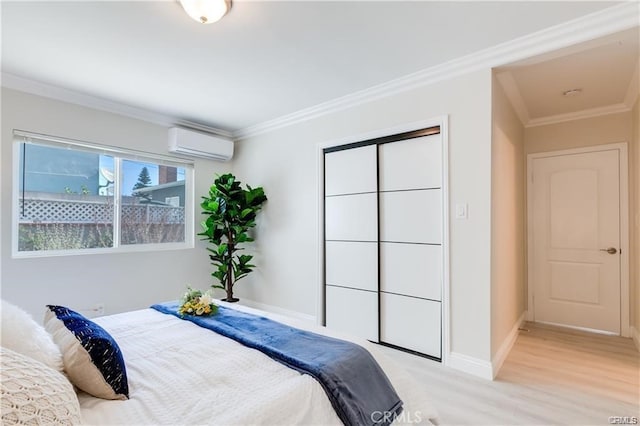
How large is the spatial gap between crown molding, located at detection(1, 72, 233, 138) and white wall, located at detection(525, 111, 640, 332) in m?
4.33

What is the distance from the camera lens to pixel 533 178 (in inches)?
154

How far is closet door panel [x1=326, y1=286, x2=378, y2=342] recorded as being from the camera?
124 inches

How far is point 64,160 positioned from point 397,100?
3.42 m

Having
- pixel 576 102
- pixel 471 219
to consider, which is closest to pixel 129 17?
pixel 471 219

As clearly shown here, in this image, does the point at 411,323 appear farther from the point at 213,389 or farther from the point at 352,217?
the point at 213,389

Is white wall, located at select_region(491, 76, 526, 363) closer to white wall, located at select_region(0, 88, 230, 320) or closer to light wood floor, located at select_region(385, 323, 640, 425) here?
light wood floor, located at select_region(385, 323, 640, 425)

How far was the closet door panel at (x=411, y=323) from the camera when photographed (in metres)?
2.73

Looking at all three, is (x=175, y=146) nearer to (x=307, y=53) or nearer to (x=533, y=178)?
(x=307, y=53)

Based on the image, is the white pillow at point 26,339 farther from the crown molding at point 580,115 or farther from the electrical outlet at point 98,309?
the crown molding at point 580,115

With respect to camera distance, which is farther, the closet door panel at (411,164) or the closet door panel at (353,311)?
the closet door panel at (353,311)

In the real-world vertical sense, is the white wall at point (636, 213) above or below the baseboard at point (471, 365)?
above

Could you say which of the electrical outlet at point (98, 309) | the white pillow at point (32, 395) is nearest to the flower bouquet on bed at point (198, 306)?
the white pillow at point (32, 395)

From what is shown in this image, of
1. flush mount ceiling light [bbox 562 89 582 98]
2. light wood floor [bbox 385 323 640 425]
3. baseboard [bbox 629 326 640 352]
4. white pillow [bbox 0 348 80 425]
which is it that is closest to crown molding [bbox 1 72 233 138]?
white pillow [bbox 0 348 80 425]

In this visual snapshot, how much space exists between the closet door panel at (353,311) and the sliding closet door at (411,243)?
0.34 ft
